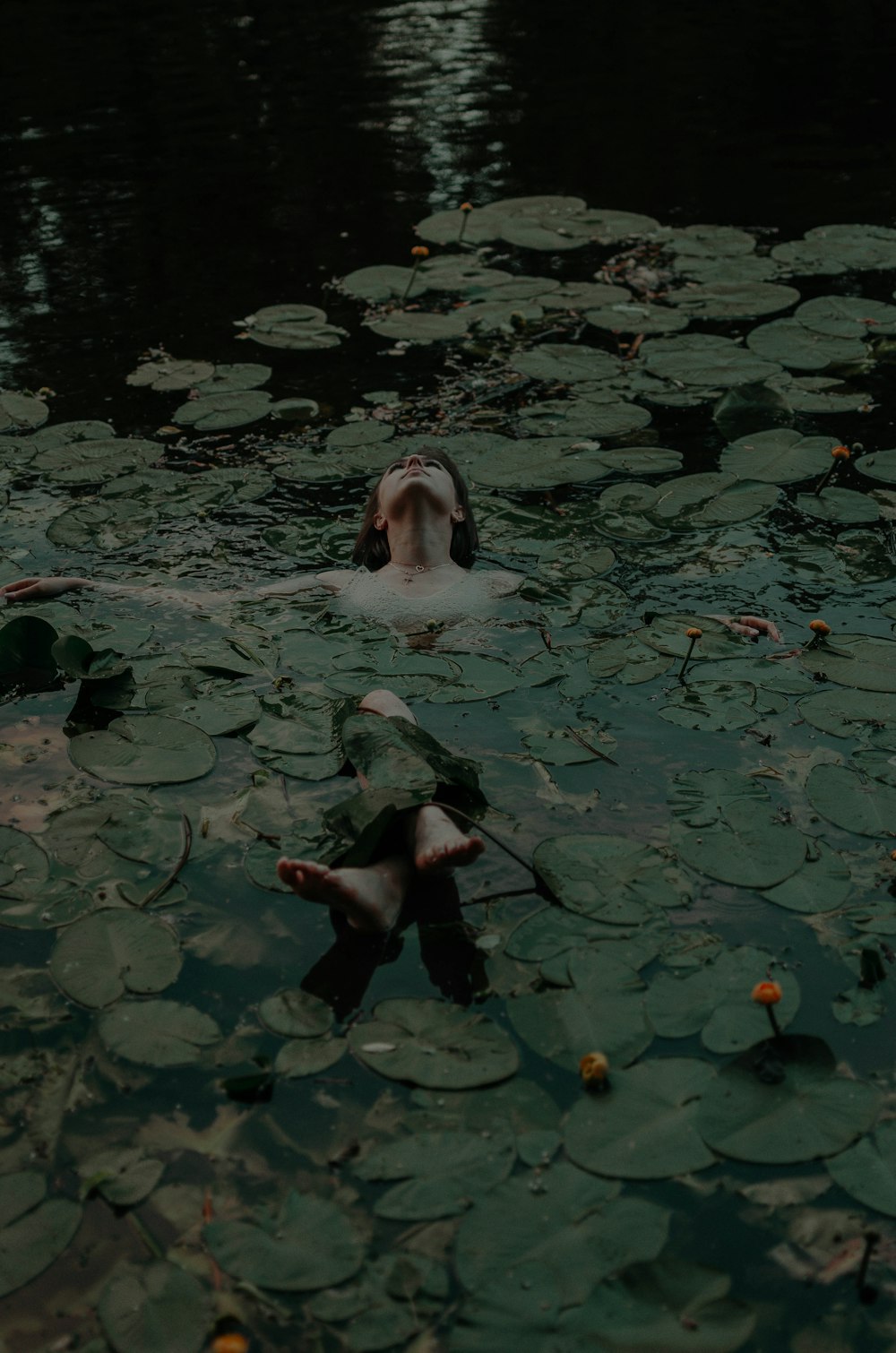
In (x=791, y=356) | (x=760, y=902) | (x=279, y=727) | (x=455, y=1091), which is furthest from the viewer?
(x=791, y=356)

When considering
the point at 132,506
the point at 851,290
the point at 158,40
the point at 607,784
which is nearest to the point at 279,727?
the point at 607,784

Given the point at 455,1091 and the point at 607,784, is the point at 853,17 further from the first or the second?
the point at 455,1091

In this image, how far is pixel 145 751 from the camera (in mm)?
4352

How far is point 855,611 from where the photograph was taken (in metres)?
5.26

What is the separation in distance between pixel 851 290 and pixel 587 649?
4870mm

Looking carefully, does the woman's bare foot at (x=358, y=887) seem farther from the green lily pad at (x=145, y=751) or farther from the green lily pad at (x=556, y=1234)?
the green lily pad at (x=145, y=751)

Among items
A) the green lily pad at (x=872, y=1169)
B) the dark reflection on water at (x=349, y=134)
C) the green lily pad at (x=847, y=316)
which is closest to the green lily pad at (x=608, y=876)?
the green lily pad at (x=872, y=1169)

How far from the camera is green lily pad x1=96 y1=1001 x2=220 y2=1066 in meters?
3.14

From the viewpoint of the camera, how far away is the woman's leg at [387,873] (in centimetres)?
Answer: 322

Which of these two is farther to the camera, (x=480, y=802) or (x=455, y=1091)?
(x=480, y=802)

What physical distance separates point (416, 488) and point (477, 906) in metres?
Answer: 2.26

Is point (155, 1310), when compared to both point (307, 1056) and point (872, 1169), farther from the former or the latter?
point (872, 1169)

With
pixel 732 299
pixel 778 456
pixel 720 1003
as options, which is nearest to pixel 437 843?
pixel 720 1003

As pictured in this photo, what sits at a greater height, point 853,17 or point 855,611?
point 853,17
